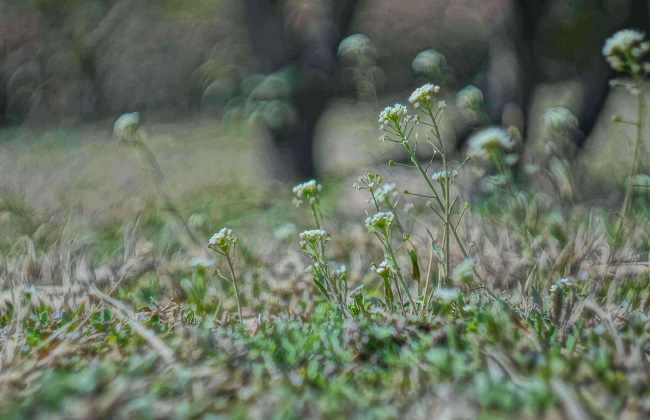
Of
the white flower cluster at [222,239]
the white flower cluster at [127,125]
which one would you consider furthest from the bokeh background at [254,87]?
the white flower cluster at [222,239]

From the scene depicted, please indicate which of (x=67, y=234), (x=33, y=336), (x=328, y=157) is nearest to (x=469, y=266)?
(x=33, y=336)

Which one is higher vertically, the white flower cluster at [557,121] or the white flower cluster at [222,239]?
the white flower cluster at [222,239]

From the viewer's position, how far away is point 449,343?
152 cm

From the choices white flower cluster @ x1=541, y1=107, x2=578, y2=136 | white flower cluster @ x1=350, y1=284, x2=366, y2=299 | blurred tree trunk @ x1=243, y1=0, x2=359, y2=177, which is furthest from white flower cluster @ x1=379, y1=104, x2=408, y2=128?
blurred tree trunk @ x1=243, y1=0, x2=359, y2=177

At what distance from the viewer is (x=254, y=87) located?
4.87 metres

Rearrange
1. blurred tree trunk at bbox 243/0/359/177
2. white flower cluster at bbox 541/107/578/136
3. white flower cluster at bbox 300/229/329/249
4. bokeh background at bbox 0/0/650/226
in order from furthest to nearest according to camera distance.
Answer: blurred tree trunk at bbox 243/0/359/177, bokeh background at bbox 0/0/650/226, white flower cluster at bbox 541/107/578/136, white flower cluster at bbox 300/229/329/249

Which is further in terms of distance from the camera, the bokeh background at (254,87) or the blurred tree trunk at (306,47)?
the blurred tree trunk at (306,47)

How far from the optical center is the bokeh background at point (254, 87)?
4.45 m

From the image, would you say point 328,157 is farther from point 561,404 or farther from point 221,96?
point 561,404

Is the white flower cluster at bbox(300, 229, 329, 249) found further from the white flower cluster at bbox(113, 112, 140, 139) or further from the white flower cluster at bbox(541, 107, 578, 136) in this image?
the white flower cluster at bbox(541, 107, 578, 136)

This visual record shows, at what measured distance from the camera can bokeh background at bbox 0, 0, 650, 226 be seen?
4449 millimetres

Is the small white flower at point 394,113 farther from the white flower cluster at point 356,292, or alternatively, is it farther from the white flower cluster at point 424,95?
the white flower cluster at point 356,292

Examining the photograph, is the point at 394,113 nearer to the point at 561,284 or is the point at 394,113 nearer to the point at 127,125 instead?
the point at 561,284

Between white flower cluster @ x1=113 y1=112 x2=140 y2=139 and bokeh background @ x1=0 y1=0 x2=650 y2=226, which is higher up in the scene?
white flower cluster @ x1=113 y1=112 x2=140 y2=139
